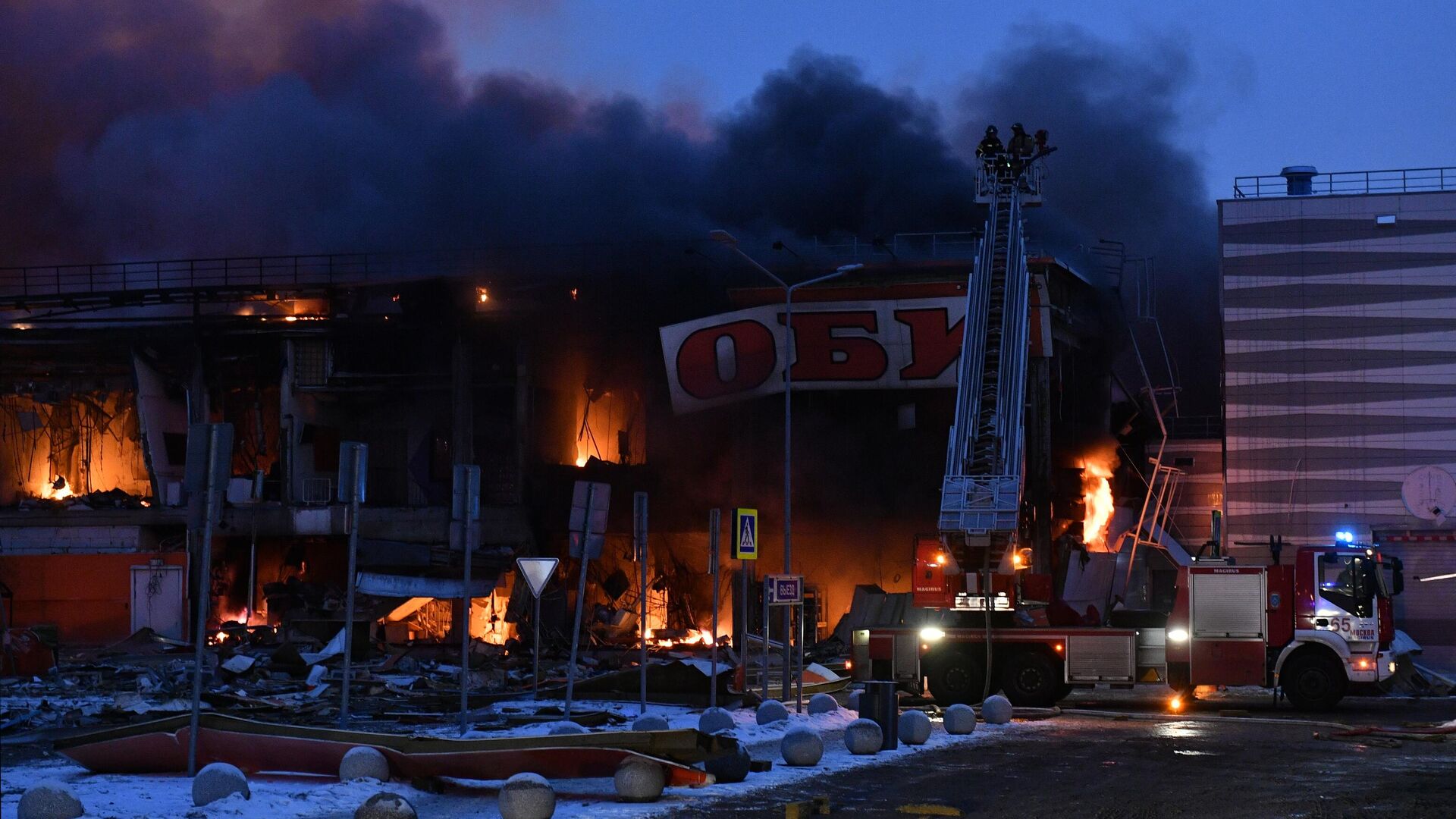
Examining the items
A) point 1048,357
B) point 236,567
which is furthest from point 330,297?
point 1048,357

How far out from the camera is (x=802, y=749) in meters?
16.8

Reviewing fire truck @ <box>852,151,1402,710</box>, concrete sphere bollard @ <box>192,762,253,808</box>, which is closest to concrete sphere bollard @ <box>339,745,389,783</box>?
concrete sphere bollard @ <box>192,762,253,808</box>

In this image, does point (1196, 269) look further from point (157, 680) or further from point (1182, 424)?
point (157, 680)

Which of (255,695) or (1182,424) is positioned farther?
(1182,424)

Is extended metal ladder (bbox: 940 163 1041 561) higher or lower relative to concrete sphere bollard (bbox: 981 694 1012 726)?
higher

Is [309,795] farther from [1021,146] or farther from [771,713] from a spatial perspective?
[1021,146]

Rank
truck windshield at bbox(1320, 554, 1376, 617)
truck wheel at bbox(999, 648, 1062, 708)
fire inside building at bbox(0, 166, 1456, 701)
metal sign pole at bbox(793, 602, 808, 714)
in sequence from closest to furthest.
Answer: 1. metal sign pole at bbox(793, 602, 808, 714)
2. truck windshield at bbox(1320, 554, 1376, 617)
3. truck wheel at bbox(999, 648, 1062, 708)
4. fire inside building at bbox(0, 166, 1456, 701)

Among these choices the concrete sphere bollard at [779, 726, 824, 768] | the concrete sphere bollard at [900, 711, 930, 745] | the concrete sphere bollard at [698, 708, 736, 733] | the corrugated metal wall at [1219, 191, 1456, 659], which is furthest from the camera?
the corrugated metal wall at [1219, 191, 1456, 659]

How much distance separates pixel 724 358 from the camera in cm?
4797

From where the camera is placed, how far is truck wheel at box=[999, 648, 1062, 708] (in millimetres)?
26469

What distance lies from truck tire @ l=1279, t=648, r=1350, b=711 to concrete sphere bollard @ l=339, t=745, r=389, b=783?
16.9 m

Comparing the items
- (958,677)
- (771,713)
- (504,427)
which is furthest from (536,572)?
(504,427)

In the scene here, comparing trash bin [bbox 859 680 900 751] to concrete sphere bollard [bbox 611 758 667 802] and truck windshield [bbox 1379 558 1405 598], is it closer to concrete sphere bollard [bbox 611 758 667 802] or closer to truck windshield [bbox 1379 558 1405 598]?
concrete sphere bollard [bbox 611 758 667 802]

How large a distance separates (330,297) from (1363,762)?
4168cm
